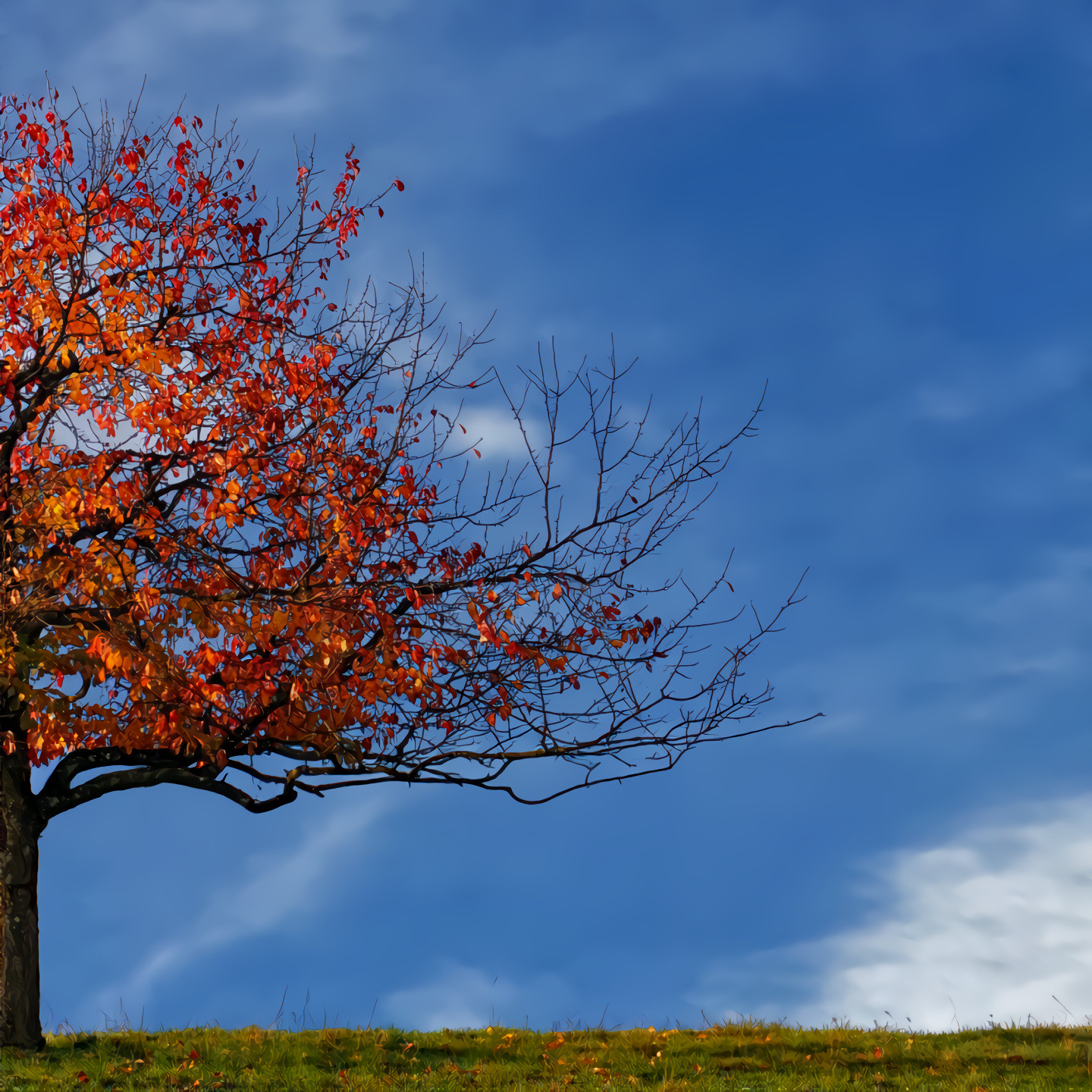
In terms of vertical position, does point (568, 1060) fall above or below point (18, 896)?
below

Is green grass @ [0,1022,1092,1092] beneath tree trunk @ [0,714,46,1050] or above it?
beneath

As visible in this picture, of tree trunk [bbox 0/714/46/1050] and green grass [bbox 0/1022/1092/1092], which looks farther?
tree trunk [bbox 0/714/46/1050]

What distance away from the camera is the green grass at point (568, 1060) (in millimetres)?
11359

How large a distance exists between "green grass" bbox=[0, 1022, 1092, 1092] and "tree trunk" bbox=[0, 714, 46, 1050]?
40 centimetres

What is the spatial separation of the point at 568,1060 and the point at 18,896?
750cm

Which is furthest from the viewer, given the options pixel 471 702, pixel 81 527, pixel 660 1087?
pixel 81 527

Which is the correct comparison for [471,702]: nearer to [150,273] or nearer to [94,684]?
[94,684]

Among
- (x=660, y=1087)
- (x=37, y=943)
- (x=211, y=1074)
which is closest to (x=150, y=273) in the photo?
(x=37, y=943)

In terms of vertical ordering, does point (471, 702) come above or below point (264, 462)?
below

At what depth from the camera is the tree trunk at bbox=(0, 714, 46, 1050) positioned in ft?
42.5

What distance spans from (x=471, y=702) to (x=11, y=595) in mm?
5555

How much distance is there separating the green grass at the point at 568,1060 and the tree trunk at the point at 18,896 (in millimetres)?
404

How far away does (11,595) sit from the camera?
1173 centimetres

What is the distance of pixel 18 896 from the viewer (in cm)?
1320
